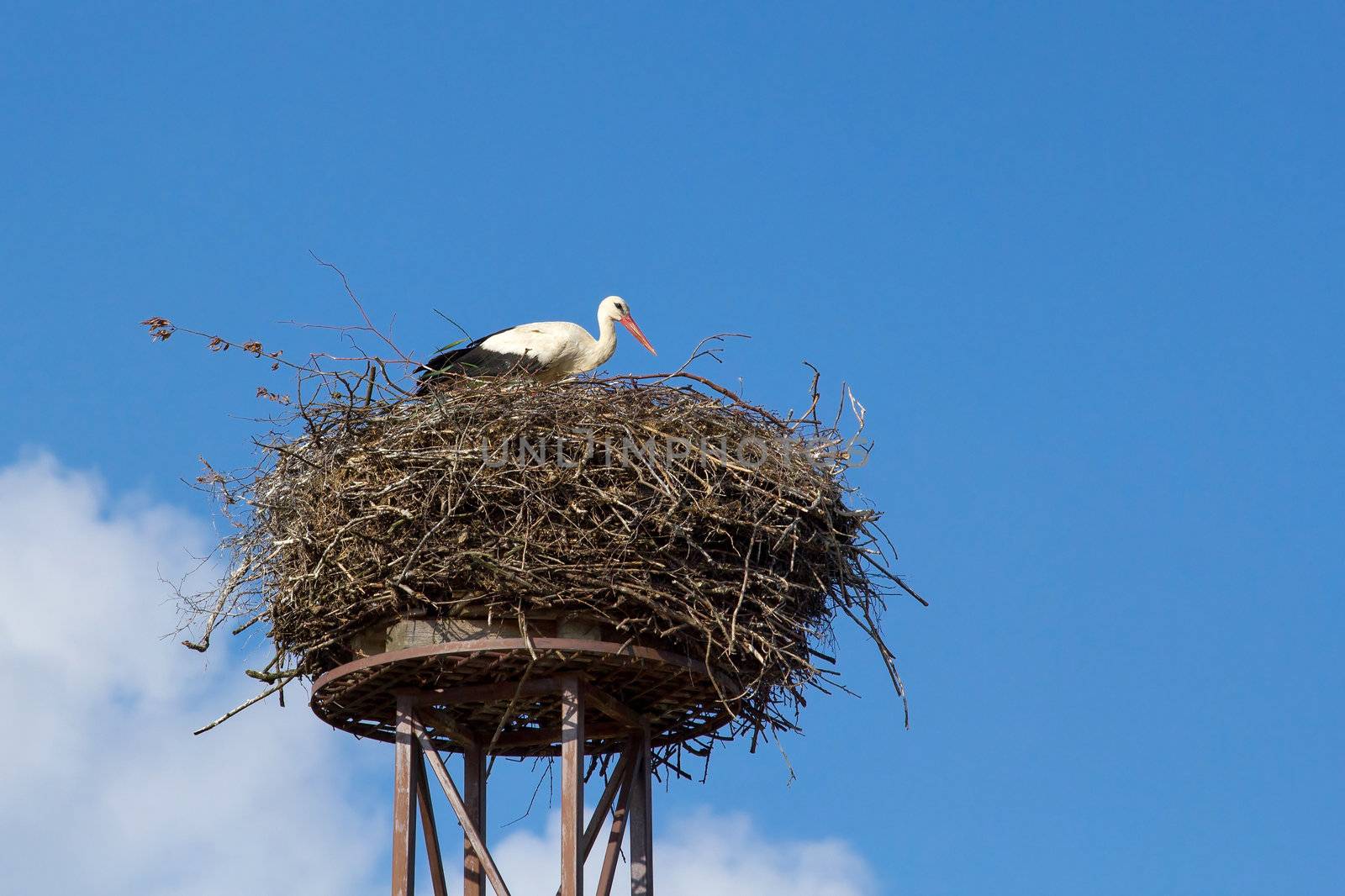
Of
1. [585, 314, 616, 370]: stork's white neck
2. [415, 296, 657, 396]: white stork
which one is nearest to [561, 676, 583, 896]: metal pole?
[415, 296, 657, 396]: white stork

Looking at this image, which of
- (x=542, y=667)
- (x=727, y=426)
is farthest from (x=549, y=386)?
(x=542, y=667)

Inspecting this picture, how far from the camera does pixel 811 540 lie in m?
9.20

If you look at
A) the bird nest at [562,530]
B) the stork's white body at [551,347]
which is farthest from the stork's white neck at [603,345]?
the bird nest at [562,530]

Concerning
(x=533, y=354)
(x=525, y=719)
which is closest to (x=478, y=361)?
(x=533, y=354)

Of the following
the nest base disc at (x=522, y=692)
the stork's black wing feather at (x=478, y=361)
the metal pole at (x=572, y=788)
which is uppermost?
the stork's black wing feather at (x=478, y=361)

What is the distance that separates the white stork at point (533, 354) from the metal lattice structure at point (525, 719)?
264 cm

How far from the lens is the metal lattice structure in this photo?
8.57 m

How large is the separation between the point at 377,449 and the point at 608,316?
158 inches

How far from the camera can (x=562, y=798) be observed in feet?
28.1

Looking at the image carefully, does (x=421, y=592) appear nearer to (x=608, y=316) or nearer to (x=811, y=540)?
(x=811, y=540)

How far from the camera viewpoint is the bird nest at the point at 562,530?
8.62m

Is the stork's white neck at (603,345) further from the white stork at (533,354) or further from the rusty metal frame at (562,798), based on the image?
the rusty metal frame at (562,798)

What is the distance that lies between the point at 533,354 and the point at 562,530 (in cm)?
329

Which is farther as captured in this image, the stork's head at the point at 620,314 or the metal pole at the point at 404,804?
the stork's head at the point at 620,314
